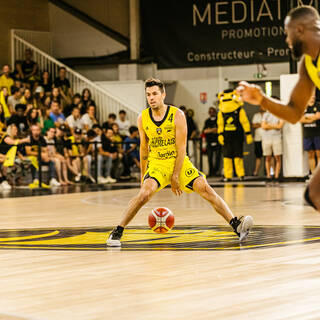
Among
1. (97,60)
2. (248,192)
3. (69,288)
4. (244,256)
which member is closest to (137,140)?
(97,60)

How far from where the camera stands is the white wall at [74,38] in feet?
94.4

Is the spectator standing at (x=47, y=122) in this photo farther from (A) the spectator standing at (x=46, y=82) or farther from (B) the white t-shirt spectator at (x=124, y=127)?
(B) the white t-shirt spectator at (x=124, y=127)

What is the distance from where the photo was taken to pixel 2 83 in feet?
79.0

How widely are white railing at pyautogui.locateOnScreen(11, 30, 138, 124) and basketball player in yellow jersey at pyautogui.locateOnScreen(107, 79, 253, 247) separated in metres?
17.0

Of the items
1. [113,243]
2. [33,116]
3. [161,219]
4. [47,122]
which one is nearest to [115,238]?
[113,243]

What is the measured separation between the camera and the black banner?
26031 millimetres

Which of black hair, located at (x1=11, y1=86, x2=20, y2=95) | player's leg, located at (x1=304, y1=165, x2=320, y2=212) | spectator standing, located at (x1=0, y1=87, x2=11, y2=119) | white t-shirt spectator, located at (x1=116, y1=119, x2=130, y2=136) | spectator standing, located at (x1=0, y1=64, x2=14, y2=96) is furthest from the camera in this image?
white t-shirt spectator, located at (x1=116, y1=119, x2=130, y2=136)

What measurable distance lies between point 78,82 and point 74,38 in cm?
284

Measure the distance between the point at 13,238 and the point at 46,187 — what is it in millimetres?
11518

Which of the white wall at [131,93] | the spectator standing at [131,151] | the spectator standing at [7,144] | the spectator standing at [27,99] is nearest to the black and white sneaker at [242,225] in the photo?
the spectator standing at [7,144]

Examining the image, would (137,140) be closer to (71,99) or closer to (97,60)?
(71,99)

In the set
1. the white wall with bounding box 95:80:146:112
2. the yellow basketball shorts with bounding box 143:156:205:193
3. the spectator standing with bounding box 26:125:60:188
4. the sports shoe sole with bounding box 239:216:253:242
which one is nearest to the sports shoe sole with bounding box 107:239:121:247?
the yellow basketball shorts with bounding box 143:156:205:193

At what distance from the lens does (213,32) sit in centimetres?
2678

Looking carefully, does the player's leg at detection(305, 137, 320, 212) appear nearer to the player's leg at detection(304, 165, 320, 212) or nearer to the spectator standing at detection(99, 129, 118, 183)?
the player's leg at detection(304, 165, 320, 212)
